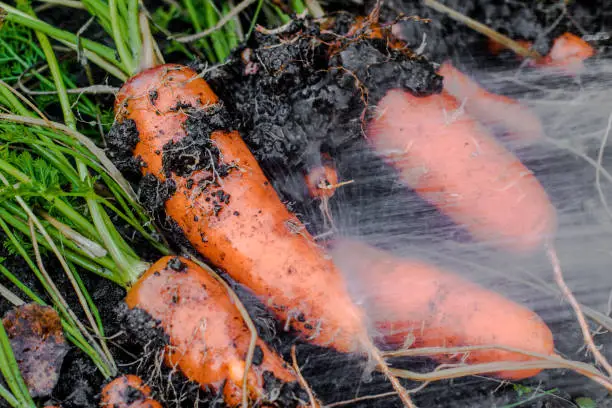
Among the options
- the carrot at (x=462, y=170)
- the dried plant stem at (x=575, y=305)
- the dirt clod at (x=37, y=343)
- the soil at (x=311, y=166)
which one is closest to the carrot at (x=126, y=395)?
the soil at (x=311, y=166)

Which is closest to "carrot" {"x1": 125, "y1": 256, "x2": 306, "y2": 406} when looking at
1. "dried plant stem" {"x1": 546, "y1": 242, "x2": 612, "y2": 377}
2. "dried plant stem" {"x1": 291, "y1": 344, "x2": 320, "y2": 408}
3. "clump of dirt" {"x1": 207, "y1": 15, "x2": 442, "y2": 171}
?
"dried plant stem" {"x1": 291, "y1": 344, "x2": 320, "y2": 408}

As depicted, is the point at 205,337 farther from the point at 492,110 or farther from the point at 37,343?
the point at 492,110

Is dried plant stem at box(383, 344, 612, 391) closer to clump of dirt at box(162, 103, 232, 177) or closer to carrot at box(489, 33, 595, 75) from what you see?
clump of dirt at box(162, 103, 232, 177)

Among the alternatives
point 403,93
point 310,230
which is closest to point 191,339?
point 310,230

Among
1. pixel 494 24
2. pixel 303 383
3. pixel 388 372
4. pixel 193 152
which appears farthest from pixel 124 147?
pixel 494 24

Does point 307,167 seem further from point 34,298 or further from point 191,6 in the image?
point 34,298

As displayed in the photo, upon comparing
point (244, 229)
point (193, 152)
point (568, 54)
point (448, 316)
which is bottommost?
point (448, 316)

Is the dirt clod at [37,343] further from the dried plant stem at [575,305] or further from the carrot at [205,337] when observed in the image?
the dried plant stem at [575,305]
